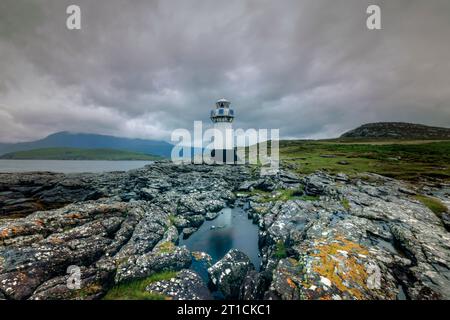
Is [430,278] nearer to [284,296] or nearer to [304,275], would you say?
[304,275]

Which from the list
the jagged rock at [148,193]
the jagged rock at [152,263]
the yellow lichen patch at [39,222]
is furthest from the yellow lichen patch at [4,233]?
the jagged rock at [148,193]

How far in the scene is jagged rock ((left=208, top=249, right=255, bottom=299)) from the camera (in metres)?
12.5

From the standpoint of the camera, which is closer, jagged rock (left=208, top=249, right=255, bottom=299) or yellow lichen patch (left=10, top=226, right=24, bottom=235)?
jagged rock (left=208, top=249, right=255, bottom=299)

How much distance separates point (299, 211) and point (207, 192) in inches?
635

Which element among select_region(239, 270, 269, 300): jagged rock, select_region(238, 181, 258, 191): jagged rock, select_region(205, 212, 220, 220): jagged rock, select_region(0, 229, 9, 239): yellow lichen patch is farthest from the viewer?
select_region(238, 181, 258, 191): jagged rock

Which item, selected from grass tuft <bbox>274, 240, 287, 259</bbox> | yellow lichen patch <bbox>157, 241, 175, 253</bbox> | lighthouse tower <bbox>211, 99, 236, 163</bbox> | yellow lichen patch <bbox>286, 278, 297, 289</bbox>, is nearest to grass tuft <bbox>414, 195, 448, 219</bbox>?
grass tuft <bbox>274, 240, 287, 259</bbox>

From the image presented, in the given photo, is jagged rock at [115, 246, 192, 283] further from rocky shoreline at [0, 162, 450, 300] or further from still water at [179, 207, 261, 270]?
still water at [179, 207, 261, 270]

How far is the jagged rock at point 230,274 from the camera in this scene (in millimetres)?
12538

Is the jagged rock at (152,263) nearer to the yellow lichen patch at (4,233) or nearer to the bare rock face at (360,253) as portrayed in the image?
the bare rock face at (360,253)

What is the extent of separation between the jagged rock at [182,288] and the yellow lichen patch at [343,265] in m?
6.71

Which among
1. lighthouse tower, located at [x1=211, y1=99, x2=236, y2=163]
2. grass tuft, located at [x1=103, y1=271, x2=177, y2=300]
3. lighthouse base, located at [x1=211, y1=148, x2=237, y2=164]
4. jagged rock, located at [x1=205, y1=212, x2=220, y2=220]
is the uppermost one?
lighthouse tower, located at [x1=211, y1=99, x2=236, y2=163]

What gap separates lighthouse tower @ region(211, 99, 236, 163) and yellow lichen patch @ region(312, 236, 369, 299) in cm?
5095

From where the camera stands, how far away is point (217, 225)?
24.0 metres

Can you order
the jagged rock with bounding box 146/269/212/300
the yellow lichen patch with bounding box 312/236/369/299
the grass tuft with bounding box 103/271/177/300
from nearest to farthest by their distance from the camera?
the yellow lichen patch with bounding box 312/236/369/299, the grass tuft with bounding box 103/271/177/300, the jagged rock with bounding box 146/269/212/300
